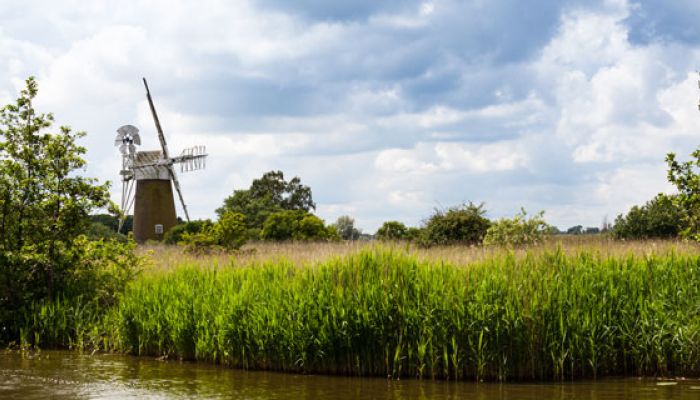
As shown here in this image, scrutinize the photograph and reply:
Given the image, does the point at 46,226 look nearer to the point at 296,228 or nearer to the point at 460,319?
the point at 460,319

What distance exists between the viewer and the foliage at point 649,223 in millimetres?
26047

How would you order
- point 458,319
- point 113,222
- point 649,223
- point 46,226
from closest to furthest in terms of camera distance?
point 458,319 → point 46,226 → point 649,223 → point 113,222

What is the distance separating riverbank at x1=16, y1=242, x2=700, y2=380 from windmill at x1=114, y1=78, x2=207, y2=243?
3369 centimetres

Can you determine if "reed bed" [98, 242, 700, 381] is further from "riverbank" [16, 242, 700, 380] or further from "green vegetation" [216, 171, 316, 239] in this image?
"green vegetation" [216, 171, 316, 239]

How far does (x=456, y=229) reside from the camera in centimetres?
2383

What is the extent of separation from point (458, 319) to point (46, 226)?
30.2 feet

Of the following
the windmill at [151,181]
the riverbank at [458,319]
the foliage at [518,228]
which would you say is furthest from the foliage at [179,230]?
the riverbank at [458,319]

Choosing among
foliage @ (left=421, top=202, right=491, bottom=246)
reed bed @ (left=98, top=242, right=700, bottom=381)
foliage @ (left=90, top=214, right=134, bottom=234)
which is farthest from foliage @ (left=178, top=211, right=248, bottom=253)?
foliage @ (left=90, top=214, right=134, bottom=234)

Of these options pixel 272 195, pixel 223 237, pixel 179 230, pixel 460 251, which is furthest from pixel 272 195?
pixel 460 251

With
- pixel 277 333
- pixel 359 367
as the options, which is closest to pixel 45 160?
pixel 277 333

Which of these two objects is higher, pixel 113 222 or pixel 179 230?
pixel 113 222

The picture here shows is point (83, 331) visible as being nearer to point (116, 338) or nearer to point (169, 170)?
point (116, 338)

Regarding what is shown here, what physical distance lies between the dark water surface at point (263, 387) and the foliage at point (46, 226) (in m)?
3.82

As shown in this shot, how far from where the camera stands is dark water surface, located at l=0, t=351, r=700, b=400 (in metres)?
7.82
